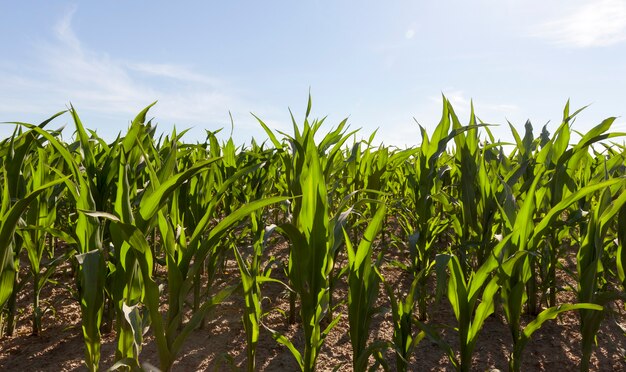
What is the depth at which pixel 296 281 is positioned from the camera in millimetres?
1255

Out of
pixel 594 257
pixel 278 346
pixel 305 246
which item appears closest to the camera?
A: pixel 305 246

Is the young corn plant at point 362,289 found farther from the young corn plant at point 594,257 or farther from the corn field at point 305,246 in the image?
the young corn plant at point 594,257

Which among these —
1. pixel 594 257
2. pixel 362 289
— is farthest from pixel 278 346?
pixel 594 257

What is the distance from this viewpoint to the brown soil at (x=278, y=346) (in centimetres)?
158

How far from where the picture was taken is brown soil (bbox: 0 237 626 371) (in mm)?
1584

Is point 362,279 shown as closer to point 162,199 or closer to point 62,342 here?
point 162,199

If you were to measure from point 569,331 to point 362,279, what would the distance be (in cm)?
121

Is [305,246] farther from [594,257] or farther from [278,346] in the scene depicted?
[594,257]

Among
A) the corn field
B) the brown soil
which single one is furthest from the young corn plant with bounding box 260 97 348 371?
the brown soil

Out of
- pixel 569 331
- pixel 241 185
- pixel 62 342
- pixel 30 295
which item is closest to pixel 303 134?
pixel 241 185

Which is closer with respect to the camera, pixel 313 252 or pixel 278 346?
pixel 313 252

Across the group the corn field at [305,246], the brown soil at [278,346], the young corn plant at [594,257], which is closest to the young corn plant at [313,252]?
the corn field at [305,246]

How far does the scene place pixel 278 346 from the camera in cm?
170

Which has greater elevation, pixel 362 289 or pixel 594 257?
pixel 594 257
